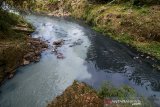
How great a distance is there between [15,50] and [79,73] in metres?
6.20

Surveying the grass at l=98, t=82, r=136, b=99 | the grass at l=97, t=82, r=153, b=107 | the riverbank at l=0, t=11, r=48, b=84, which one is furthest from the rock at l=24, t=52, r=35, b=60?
the grass at l=98, t=82, r=136, b=99

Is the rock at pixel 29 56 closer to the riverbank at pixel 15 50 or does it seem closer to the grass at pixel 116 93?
the riverbank at pixel 15 50

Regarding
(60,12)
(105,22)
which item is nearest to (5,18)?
(105,22)

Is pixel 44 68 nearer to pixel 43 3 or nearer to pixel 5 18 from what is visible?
pixel 5 18

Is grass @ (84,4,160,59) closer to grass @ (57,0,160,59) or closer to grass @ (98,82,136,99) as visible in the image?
grass @ (57,0,160,59)

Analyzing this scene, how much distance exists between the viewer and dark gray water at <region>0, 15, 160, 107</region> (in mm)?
16656

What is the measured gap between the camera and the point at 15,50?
22.2 metres

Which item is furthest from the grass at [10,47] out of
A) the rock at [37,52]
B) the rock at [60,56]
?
the rock at [60,56]

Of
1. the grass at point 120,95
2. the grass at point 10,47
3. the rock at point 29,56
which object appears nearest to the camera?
the grass at point 120,95

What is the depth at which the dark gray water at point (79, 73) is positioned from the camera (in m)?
16.7

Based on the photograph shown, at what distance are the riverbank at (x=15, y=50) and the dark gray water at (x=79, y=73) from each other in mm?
722

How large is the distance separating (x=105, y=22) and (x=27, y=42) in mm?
11080

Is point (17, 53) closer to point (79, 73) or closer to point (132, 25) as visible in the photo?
point (79, 73)

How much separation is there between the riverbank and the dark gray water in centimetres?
72
